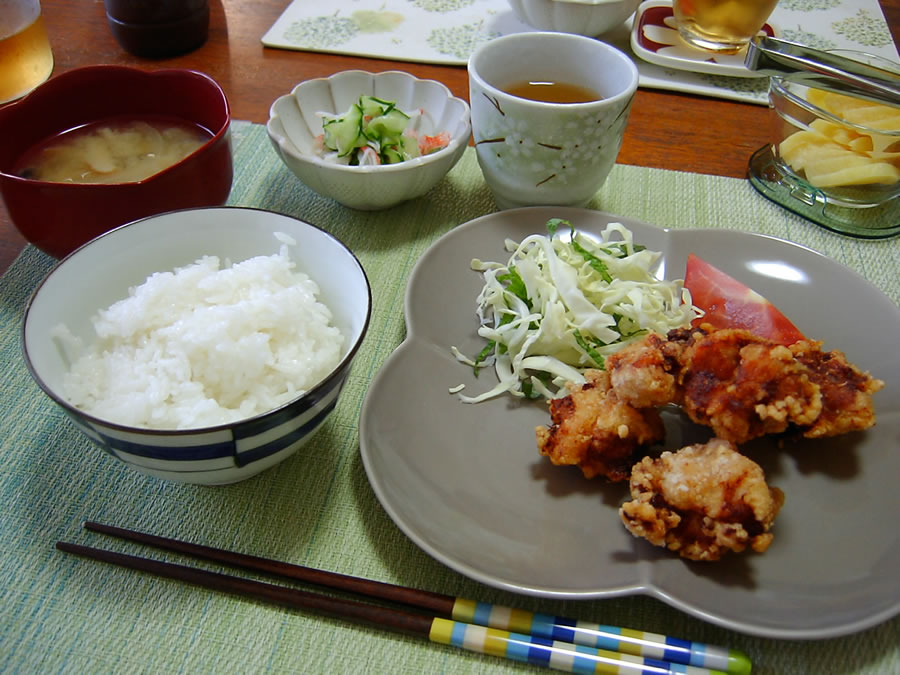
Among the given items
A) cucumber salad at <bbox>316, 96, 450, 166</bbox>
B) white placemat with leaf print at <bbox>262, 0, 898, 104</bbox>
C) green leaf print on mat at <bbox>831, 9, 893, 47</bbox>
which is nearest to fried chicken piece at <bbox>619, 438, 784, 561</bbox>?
cucumber salad at <bbox>316, 96, 450, 166</bbox>

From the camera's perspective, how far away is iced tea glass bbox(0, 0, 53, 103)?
7.75 feet

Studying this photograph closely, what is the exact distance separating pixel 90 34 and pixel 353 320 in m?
2.46

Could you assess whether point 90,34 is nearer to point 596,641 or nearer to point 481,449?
point 481,449

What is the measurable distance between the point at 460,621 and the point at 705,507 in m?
0.48

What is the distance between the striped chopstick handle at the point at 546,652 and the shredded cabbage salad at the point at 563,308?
52 centimetres

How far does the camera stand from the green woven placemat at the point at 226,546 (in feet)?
3.91

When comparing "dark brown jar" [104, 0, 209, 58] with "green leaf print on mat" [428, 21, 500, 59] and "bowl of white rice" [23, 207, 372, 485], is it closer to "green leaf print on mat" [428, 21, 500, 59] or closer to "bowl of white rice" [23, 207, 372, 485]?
"green leaf print on mat" [428, 21, 500, 59]

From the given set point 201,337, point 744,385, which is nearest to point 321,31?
point 201,337

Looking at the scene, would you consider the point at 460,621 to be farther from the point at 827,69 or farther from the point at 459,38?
the point at 459,38

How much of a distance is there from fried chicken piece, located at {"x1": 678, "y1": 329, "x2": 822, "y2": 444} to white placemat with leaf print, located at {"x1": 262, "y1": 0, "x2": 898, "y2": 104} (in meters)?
1.70

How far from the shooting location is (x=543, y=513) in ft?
4.35

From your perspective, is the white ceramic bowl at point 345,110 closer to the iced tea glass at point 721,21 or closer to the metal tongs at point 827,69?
the metal tongs at point 827,69

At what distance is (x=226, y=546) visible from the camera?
1346 millimetres

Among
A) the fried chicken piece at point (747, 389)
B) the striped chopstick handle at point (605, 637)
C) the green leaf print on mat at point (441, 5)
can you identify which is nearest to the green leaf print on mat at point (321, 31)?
the green leaf print on mat at point (441, 5)
